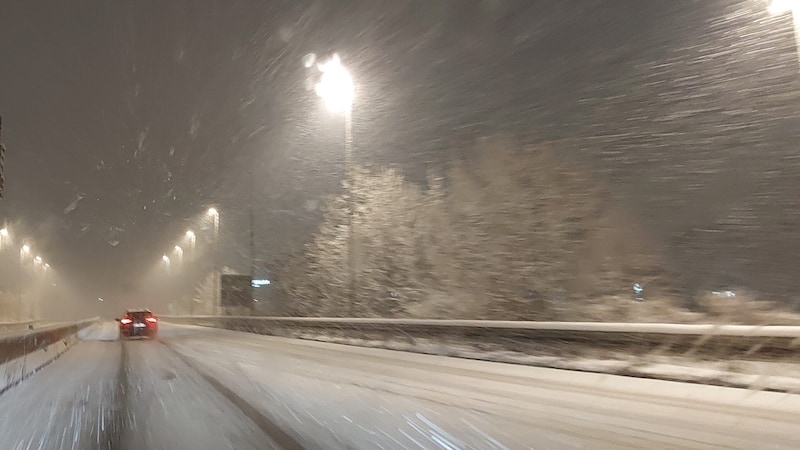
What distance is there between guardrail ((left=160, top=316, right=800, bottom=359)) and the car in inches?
508

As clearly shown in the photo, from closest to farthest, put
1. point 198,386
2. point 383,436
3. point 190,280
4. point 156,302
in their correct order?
point 383,436
point 198,386
point 190,280
point 156,302

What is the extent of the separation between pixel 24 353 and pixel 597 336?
45.5 ft

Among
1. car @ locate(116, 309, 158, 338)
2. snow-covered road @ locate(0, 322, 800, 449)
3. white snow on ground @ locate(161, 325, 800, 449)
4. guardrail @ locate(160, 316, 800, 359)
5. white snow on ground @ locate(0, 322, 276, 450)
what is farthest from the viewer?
car @ locate(116, 309, 158, 338)

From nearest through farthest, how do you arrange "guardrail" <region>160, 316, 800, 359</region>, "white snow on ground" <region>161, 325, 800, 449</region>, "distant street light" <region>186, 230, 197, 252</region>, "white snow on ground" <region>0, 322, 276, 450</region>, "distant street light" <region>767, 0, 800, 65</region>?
"white snow on ground" <region>161, 325, 800, 449</region> → "white snow on ground" <region>0, 322, 276, 450</region> → "guardrail" <region>160, 316, 800, 359</region> → "distant street light" <region>767, 0, 800, 65</region> → "distant street light" <region>186, 230, 197, 252</region>

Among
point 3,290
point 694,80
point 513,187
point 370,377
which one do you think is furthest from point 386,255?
point 3,290

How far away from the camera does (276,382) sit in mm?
11945

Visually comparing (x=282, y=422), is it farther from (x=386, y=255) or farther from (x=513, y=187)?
(x=386, y=255)

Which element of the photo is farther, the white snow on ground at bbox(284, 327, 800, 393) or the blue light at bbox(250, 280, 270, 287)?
the blue light at bbox(250, 280, 270, 287)

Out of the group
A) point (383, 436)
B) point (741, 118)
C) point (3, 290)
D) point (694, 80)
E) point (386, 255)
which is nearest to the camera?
point (383, 436)

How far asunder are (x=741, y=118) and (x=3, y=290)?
230 ft

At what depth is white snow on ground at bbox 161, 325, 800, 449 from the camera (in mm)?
6613

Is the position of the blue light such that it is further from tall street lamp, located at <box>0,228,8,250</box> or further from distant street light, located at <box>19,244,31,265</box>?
distant street light, located at <box>19,244,31,265</box>

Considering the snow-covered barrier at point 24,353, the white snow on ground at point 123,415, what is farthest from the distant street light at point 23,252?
the white snow on ground at point 123,415

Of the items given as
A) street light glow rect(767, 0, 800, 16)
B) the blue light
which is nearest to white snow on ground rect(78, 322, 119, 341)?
the blue light
